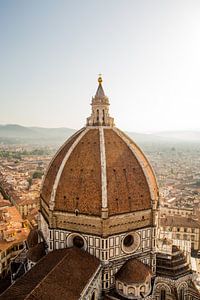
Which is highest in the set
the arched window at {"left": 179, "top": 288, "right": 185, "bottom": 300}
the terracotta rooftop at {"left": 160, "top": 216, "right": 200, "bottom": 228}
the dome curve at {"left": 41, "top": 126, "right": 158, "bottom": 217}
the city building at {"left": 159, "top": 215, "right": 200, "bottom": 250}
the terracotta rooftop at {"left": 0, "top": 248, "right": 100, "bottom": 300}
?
the dome curve at {"left": 41, "top": 126, "right": 158, "bottom": 217}

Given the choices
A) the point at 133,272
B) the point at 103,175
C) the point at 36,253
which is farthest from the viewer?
the point at 36,253

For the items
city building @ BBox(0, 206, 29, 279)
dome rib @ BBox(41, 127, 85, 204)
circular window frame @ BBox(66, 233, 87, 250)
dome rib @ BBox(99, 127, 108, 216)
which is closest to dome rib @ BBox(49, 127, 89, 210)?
dome rib @ BBox(41, 127, 85, 204)

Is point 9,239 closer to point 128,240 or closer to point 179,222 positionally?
point 128,240

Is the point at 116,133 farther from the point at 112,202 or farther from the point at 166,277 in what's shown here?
the point at 166,277

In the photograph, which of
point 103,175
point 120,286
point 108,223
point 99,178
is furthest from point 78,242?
point 103,175

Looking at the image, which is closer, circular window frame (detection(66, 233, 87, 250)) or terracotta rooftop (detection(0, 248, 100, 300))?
terracotta rooftop (detection(0, 248, 100, 300))

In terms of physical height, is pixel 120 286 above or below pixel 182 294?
above

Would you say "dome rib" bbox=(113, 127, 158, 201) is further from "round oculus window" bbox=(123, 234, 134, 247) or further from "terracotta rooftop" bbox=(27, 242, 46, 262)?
"terracotta rooftop" bbox=(27, 242, 46, 262)

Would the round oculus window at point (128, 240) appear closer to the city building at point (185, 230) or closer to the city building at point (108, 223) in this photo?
the city building at point (108, 223)

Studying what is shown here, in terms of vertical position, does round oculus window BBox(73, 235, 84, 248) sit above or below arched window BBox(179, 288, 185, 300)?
above
